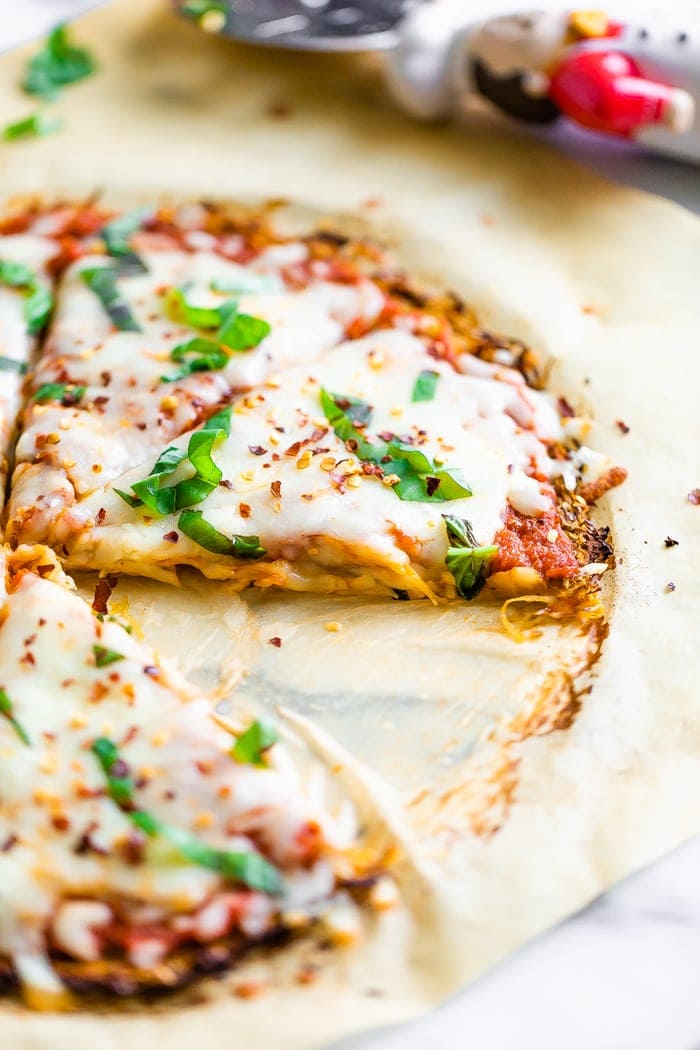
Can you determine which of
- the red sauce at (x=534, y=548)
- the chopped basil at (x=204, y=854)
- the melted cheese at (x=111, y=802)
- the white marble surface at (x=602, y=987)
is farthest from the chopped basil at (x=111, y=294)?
the white marble surface at (x=602, y=987)

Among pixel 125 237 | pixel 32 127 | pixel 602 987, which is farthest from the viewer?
pixel 32 127

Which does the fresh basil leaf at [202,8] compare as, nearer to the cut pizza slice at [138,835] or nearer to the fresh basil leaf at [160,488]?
the fresh basil leaf at [160,488]

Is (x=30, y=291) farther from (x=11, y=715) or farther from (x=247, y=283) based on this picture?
(x=11, y=715)

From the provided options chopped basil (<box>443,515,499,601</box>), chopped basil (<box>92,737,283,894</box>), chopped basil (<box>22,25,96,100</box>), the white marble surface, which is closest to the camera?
the white marble surface

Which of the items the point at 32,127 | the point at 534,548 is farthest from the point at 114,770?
the point at 32,127

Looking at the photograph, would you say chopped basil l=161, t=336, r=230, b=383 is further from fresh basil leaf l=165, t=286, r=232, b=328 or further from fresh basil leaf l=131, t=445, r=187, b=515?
fresh basil leaf l=131, t=445, r=187, b=515

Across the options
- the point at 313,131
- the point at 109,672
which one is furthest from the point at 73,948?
the point at 313,131

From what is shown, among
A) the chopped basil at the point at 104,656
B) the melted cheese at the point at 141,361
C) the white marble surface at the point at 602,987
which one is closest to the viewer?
the white marble surface at the point at 602,987

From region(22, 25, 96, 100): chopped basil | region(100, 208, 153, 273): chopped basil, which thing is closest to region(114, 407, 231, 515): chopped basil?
region(100, 208, 153, 273): chopped basil
